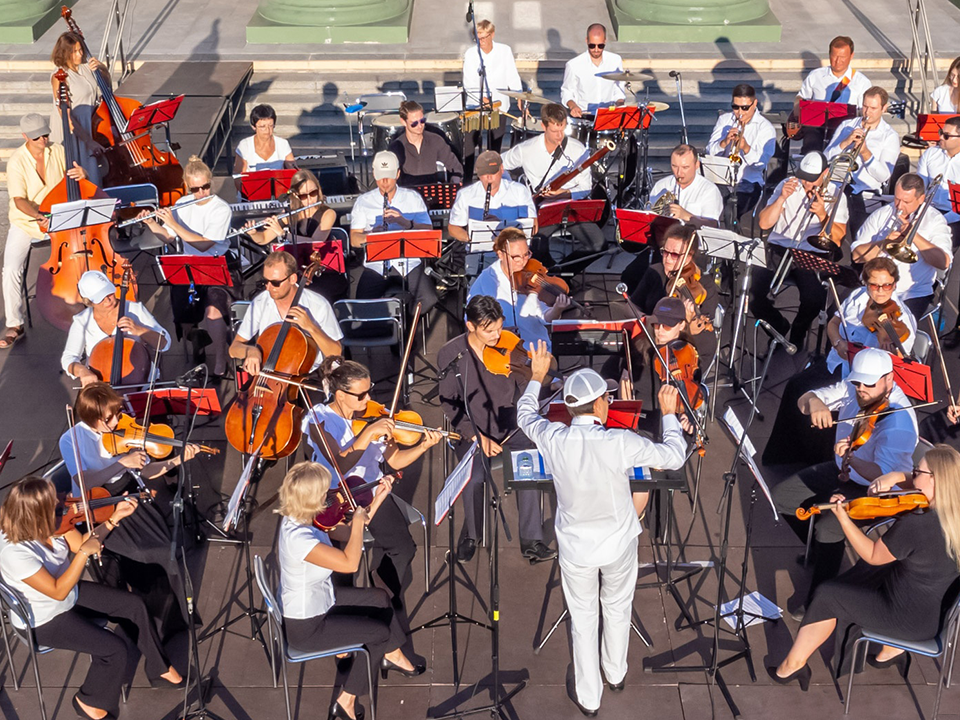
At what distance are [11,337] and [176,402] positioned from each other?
10.5 feet

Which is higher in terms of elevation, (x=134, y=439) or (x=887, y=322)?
(x=887, y=322)

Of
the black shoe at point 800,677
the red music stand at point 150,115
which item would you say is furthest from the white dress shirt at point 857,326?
the red music stand at point 150,115

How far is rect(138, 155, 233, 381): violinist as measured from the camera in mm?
7582

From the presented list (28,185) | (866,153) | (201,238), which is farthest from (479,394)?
(866,153)

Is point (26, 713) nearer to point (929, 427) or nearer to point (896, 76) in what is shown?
point (929, 427)

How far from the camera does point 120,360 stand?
629cm

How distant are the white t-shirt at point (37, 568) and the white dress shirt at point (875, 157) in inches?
263

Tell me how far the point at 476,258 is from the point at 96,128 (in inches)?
132

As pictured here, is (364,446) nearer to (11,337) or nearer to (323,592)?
(323,592)

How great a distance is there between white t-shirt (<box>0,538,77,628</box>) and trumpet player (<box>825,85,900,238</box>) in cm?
659

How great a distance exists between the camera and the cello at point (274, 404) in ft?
20.2

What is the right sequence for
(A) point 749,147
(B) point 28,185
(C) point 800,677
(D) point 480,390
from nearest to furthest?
(C) point 800,677, (D) point 480,390, (B) point 28,185, (A) point 749,147

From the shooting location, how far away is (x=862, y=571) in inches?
204

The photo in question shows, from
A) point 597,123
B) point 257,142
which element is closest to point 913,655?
point 597,123
